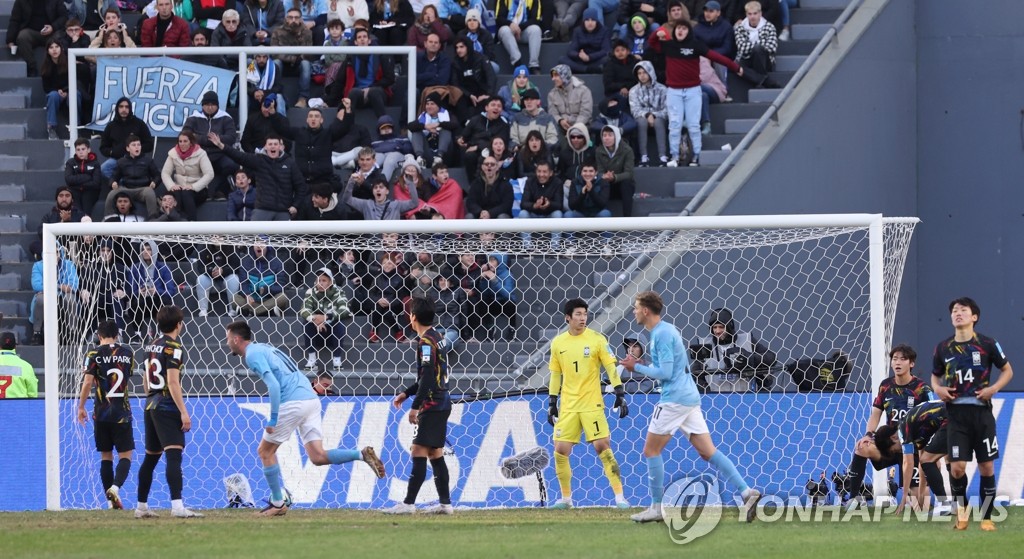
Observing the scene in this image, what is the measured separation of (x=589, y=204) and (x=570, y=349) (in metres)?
4.53

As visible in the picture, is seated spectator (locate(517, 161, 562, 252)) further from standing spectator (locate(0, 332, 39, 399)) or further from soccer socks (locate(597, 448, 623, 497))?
standing spectator (locate(0, 332, 39, 399))

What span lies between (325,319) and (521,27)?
21.8 ft

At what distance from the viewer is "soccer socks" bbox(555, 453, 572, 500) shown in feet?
44.0

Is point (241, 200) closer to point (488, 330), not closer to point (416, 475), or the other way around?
point (488, 330)

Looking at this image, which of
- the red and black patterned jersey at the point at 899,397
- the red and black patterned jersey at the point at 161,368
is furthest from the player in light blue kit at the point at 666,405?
the red and black patterned jersey at the point at 161,368

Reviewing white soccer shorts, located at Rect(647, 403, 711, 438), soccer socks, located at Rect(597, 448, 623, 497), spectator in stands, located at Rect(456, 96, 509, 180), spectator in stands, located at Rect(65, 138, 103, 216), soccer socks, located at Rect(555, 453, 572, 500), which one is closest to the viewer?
white soccer shorts, located at Rect(647, 403, 711, 438)

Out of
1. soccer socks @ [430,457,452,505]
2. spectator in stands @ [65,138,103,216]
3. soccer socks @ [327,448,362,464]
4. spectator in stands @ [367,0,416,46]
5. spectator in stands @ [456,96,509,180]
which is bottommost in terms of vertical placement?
soccer socks @ [430,457,452,505]

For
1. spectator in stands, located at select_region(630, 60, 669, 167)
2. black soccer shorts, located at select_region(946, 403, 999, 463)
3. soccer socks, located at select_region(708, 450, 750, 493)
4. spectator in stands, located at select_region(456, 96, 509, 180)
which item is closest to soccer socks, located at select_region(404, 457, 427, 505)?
soccer socks, located at select_region(708, 450, 750, 493)

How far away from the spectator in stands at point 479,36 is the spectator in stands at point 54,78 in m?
5.34

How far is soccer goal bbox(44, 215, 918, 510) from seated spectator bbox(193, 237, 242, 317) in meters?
0.05

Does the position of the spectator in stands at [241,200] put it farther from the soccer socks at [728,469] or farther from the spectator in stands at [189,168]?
the soccer socks at [728,469]

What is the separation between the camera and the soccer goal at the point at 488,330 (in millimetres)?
14102

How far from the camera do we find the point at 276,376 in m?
12.1

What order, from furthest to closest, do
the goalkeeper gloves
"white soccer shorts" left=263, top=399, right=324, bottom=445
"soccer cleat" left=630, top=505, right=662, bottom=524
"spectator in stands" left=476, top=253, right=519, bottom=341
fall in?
"spectator in stands" left=476, top=253, right=519, bottom=341 → the goalkeeper gloves → "white soccer shorts" left=263, top=399, right=324, bottom=445 → "soccer cleat" left=630, top=505, right=662, bottom=524
